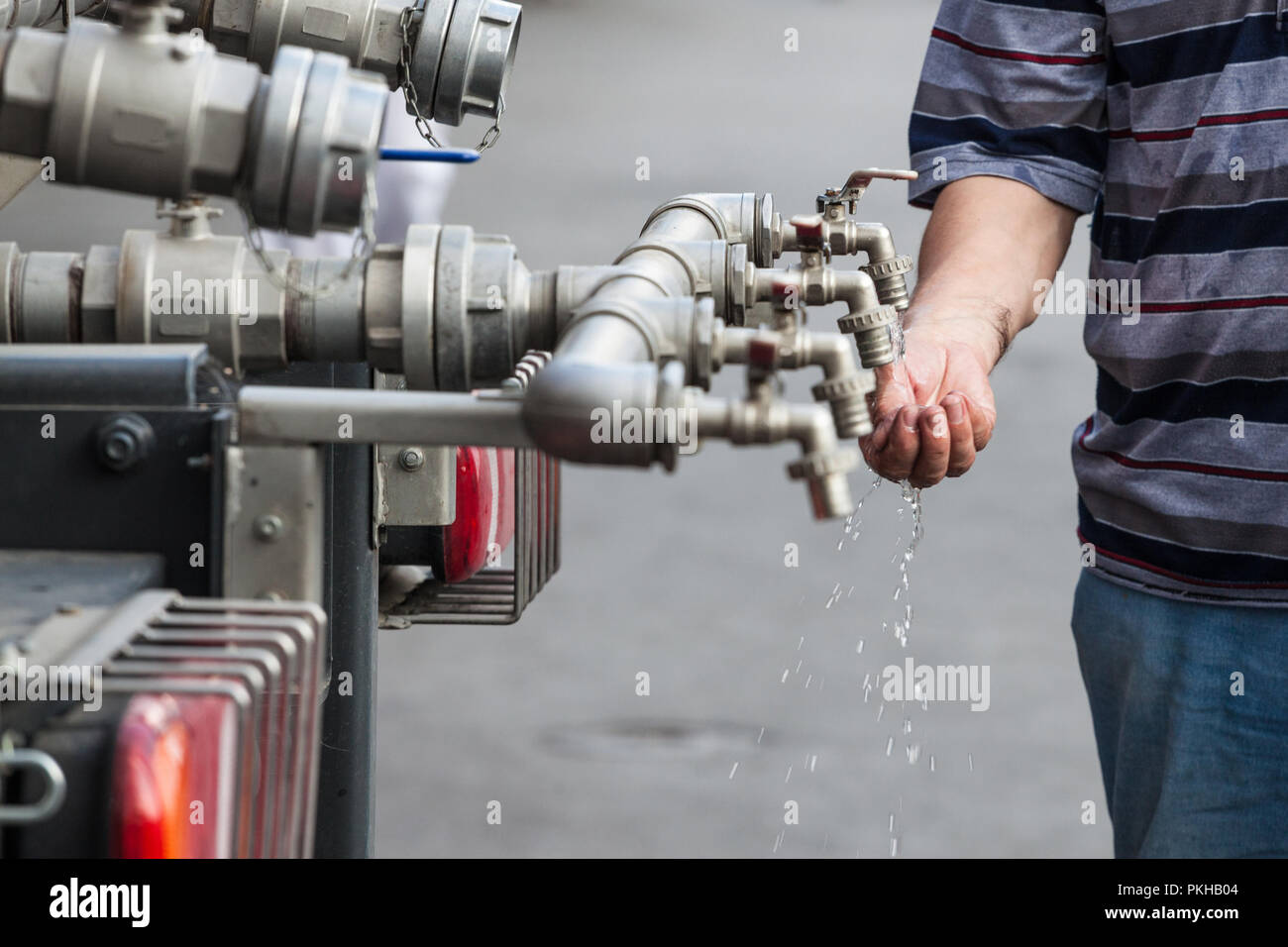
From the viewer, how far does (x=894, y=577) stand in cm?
491

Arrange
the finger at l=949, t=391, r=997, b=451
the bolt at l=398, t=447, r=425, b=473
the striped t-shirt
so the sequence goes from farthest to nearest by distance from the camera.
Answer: the striped t-shirt → the finger at l=949, t=391, r=997, b=451 → the bolt at l=398, t=447, r=425, b=473

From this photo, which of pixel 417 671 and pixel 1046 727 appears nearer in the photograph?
pixel 1046 727

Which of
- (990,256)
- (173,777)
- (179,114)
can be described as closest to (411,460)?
(179,114)

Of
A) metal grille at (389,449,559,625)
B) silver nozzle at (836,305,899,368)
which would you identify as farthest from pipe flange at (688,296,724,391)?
metal grille at (389,449,559,625)

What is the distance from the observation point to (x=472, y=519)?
172 centimetres

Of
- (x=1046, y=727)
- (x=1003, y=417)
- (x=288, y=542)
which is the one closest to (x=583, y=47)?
(x=1003, y=417)

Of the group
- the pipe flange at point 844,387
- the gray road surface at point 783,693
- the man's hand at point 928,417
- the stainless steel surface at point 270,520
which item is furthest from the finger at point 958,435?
the gray road surface at point 783,693

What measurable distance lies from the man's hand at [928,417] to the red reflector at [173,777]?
828mm

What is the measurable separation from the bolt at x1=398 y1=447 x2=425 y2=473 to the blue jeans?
0.89 meters

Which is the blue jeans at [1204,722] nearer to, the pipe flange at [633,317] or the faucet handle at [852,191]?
the faucet handle at [852,191]

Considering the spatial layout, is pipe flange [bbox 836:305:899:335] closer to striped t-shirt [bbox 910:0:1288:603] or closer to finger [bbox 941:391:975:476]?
finger [bbox 941:391:975:476]

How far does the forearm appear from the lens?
1.87 metres
